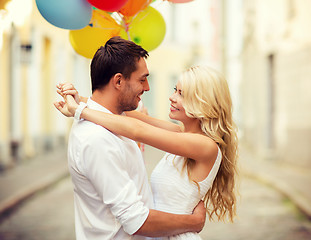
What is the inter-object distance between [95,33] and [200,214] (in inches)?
56.8

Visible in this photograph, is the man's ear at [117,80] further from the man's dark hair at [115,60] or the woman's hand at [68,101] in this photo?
the woman's hand at [68,101]

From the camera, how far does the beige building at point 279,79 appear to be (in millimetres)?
11445

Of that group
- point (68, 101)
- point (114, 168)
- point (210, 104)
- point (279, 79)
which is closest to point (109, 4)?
point (68, 101)

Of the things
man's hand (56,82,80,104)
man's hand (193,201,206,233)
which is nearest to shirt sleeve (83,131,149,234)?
man's hand (56,82,80,104)

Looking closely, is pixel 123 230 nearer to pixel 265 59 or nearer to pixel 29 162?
pixel 29 162

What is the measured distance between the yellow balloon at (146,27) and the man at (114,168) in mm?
1061

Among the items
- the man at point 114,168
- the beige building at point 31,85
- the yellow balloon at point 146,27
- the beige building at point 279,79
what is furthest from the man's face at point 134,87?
the beige building at point 279,79

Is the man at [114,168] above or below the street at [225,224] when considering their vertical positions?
above

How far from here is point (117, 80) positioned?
2262 millimetres

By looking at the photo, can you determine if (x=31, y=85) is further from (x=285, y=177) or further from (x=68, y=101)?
(x=68, y=101)

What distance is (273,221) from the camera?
6621mm

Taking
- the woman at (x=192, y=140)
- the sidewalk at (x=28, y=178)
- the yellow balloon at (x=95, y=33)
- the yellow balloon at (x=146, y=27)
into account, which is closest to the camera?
the woman at (x=192, y=140)

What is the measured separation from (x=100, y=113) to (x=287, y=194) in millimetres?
6780

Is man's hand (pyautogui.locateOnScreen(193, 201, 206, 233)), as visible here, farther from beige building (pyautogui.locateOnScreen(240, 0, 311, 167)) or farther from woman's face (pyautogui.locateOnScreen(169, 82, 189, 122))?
beige building (pyautogui.locateOnScreen(240, 0, 311, 167))
